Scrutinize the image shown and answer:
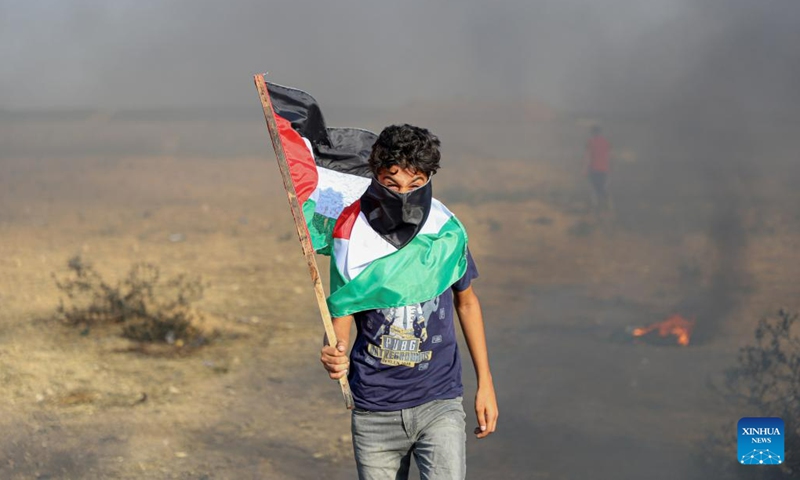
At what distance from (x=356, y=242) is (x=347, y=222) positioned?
0.08 metres

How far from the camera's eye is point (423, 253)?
9.37 ft

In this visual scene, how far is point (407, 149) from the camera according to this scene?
2.83m

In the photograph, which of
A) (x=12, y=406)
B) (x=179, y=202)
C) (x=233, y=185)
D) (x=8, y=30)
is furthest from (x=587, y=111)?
(x=12, y=406)

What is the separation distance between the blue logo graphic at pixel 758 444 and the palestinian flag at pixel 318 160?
249 cm

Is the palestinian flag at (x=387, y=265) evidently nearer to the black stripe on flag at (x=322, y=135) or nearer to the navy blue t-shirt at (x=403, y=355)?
the navy blue t-shirt at (x=403, y=355)

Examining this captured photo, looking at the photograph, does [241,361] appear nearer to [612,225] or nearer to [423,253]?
[423,253]

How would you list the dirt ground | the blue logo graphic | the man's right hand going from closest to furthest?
the man's right hand < the blue logo graphic < the dirt ground

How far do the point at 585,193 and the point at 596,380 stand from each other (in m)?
12.1

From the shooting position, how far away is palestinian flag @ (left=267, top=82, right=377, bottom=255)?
128 inches

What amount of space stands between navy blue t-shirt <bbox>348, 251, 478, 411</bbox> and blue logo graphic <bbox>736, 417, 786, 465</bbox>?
2.34 metres

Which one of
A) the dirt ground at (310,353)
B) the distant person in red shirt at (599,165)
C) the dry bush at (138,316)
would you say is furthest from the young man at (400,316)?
the distant person in red shirt at (599,165)

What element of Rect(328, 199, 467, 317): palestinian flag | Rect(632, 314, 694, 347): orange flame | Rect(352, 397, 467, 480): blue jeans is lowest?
Rect(632, 314, 694, 347): orange flame

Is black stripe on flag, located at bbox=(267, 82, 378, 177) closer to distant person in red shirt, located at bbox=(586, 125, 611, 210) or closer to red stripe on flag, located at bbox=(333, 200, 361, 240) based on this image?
red stripe on flag, located at bbox=(333, 200, 361, 240)

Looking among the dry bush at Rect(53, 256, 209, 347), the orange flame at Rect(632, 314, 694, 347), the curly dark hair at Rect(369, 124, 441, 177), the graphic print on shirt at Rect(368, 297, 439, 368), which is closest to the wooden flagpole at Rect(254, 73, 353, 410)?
the graphic print on shirt at Rect(368, 297, 439, 368)
